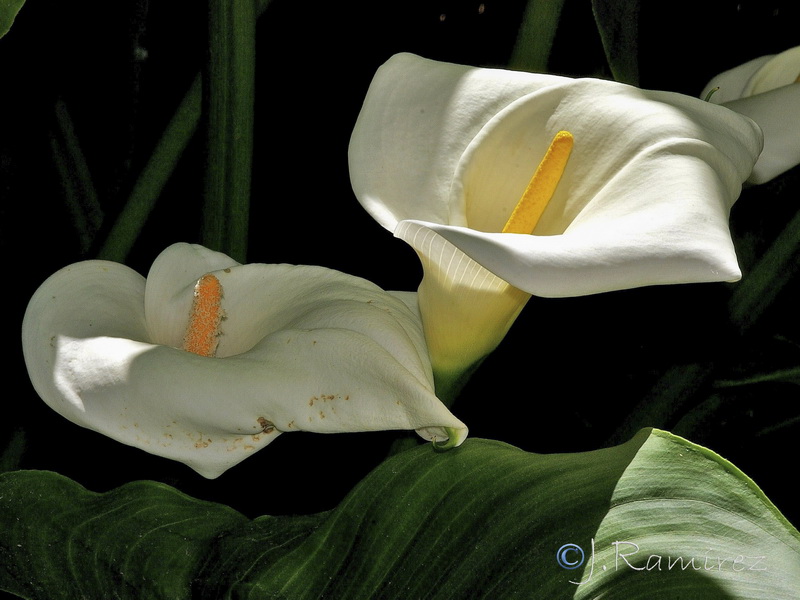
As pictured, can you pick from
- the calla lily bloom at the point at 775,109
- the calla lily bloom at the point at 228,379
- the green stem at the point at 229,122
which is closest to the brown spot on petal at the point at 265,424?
the calla lily bloom at the point at 228,379

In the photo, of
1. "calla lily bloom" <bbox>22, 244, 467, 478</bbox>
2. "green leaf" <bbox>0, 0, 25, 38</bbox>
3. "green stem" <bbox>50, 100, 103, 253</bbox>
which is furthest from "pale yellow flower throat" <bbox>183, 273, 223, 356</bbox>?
"green stem" <bbox>50, 100, 103, 253</bbox>

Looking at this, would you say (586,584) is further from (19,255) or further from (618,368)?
(19,255)

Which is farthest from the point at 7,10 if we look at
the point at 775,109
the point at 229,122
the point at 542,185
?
the point at 775,109

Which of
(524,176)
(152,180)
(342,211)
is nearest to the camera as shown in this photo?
(524,176)

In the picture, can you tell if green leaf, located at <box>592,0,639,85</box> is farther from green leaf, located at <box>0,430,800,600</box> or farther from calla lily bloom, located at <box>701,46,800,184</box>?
green leaf, located at <box>0,430,800,600</box>

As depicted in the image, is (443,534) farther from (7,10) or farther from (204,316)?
(7,10)
